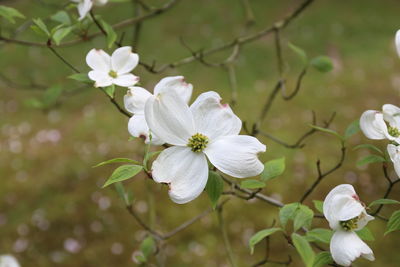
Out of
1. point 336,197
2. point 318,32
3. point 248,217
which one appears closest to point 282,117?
point 248,217

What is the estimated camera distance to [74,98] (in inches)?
133

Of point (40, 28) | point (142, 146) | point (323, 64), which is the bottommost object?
point (142, 146)

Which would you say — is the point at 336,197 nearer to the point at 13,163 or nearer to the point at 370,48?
the point at 13,163

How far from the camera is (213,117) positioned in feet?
1.43

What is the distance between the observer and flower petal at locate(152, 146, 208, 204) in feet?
1.35

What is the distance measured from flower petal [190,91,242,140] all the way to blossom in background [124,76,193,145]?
39 mm

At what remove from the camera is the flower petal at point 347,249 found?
42 cm

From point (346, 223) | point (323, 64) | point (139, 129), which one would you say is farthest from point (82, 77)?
point (323, 64)

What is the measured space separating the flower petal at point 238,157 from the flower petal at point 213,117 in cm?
2

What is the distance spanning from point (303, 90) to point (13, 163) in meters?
2.02

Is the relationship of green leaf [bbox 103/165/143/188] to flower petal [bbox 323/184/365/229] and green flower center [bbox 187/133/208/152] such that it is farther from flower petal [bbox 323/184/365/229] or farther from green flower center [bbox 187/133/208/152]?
flower petal [bbox 323/184/365/229]

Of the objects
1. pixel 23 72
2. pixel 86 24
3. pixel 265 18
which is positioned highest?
pixel 86 24

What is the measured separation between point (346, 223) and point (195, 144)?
173 mm

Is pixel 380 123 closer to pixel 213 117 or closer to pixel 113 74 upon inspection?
pixel 213 117
